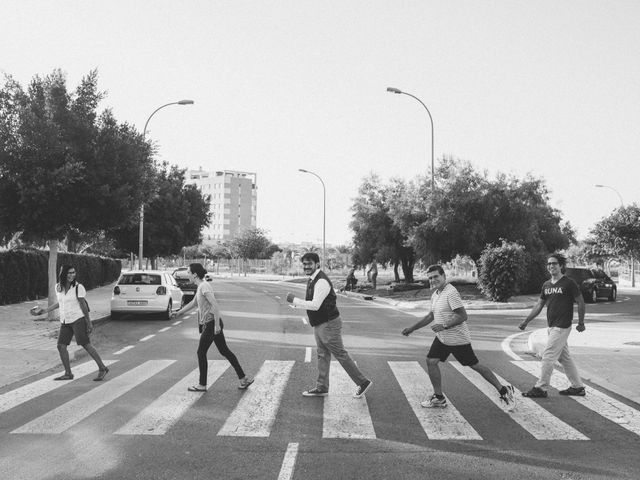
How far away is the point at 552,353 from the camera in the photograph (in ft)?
27.0

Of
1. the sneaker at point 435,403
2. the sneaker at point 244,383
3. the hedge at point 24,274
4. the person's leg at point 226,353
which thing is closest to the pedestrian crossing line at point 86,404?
the person's leg at point 226,353

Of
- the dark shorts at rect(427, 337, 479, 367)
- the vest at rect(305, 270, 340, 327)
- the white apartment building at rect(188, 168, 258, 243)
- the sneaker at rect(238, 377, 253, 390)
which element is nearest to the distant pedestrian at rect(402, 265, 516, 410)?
the dark shorts at rect(427, 337, 479, 367)

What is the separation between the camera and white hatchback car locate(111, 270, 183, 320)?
1889 centimetres

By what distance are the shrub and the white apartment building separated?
142389 mm

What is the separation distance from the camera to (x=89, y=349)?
9.17 metres

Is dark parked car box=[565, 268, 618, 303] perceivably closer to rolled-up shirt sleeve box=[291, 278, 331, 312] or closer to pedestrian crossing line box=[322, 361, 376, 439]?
pedestrian crossing line box=[322, 361, 376, 439]

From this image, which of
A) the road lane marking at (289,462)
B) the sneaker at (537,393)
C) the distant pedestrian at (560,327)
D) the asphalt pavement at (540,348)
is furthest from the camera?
the asphalt pavement at (540,348)

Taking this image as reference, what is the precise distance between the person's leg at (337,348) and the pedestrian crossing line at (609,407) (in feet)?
9.13

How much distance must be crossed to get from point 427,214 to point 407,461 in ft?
93.8

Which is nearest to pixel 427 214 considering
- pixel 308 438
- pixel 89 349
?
pixel 89 349

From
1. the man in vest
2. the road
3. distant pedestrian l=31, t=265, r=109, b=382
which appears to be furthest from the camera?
distant pedestrian l=31, t=265, r=109, b=382

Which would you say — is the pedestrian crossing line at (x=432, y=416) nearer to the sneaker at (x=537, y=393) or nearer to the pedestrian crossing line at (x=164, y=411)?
the sneaker at (x=537, y=393)

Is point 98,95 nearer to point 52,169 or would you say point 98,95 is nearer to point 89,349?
point 52,169

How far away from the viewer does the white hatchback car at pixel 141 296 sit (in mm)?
18891
